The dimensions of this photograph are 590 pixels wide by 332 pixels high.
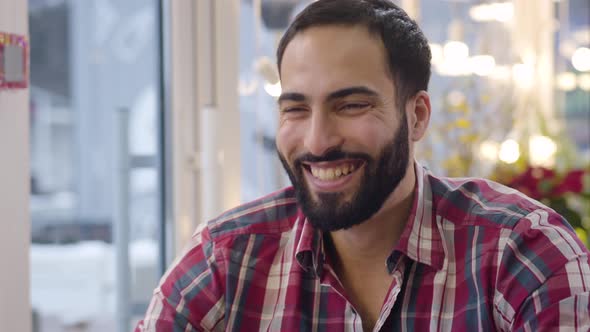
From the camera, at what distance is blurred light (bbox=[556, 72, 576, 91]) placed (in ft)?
20.8

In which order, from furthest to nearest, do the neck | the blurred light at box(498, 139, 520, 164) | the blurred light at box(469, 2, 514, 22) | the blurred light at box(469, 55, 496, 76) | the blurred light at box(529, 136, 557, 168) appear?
the blurred light at box(469, 2, 514, 22) → the blurred light at box(469, 55, 496, 76) → the blurred light at box(529, 136, 557, 168) → the blurred light at box(498, 139, 520, 164) → the neck

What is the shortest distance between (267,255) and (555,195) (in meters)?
1.31

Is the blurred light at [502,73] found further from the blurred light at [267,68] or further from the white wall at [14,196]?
the white wall at [14,196]

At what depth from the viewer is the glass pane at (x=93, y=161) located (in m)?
2.12

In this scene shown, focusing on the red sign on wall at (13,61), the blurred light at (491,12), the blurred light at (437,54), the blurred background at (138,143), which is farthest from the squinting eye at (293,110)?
the blurred light at (491,12)

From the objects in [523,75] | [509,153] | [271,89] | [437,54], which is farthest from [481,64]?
[271,89]

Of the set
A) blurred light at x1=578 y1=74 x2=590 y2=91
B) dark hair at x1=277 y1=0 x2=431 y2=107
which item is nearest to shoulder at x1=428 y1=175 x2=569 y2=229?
dark hair at x1=277 y1=0 x2=431 y2=107

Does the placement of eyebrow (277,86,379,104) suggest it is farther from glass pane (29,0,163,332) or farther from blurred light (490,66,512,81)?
blurred light (490,66,512,81)

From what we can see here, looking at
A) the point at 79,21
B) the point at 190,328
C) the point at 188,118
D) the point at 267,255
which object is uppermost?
the point at 79,21

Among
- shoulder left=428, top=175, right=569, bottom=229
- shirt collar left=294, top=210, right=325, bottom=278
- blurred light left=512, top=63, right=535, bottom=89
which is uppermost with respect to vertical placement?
blurred light left=512, top=63, right=535, bottom=89

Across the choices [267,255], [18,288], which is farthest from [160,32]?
[267,255]

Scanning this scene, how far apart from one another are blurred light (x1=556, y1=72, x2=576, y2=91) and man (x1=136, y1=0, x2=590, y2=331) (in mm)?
5027

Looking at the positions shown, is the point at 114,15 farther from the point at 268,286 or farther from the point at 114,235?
the point at 268,286

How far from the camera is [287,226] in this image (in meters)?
1.58
